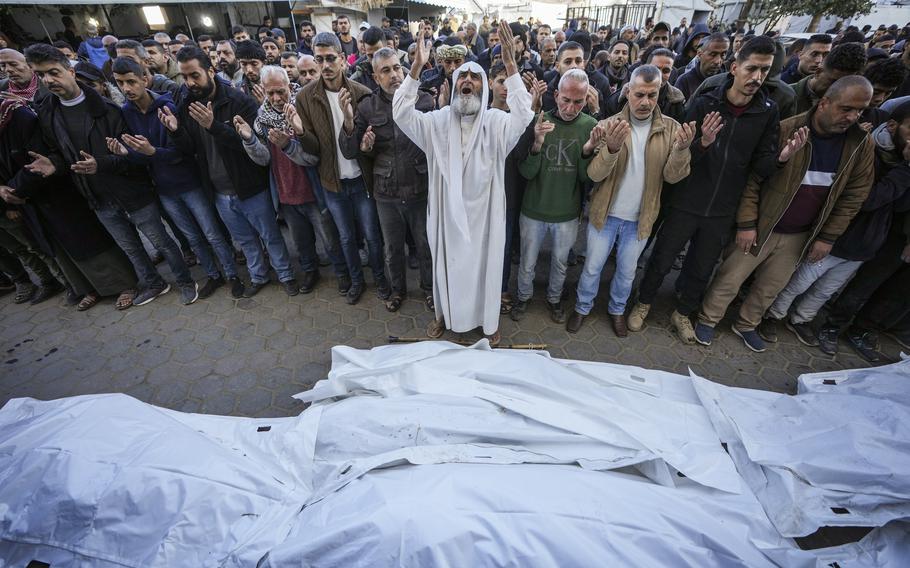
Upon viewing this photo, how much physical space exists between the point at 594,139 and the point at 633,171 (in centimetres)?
44

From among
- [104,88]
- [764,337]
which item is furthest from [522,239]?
[104,88]

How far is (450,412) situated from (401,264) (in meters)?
2.08

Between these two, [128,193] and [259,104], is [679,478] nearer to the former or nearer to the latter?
[259,104]

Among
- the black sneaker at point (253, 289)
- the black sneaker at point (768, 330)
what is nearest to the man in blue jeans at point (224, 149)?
the black sneaker at point (253, 289)

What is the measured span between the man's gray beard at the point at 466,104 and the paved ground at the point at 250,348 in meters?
2.02

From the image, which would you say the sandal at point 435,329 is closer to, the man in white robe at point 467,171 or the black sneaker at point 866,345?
the man in white robe at point 467,171

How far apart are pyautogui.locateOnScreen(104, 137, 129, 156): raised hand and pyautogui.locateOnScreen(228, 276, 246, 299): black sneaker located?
154 centimetres

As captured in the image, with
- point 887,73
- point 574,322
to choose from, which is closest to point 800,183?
point 887,73

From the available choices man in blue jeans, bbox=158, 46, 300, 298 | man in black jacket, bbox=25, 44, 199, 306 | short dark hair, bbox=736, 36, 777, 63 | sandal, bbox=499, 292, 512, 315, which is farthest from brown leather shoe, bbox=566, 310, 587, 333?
man in black jacket, bbox=25, 44, 199, 306

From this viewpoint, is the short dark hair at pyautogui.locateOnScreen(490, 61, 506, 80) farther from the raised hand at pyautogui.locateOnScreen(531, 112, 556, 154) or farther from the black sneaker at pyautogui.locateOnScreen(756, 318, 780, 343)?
the black sneaker at pyautogui.locateOnScreen(756, 318, 780, 343)

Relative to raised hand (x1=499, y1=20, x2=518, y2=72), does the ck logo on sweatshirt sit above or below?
below

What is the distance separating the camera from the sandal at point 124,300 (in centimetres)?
438

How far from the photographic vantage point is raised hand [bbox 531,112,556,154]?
2.93 meters

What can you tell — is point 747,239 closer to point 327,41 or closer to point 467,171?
point 467,171
